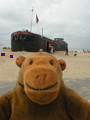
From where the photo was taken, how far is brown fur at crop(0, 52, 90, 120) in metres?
1.21

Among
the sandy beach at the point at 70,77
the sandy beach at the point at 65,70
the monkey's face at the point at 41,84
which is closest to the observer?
the monkey's face at the point at 41,84

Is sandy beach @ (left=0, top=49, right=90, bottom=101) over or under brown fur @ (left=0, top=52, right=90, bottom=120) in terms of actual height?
under

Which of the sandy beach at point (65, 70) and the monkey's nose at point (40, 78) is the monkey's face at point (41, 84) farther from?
the sandy beach at point (65, 70)

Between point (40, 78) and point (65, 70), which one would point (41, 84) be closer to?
point (40, 78)

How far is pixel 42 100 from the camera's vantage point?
47.8 inches

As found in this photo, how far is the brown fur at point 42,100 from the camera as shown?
3.97 feet

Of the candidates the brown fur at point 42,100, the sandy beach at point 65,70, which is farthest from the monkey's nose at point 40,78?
the sandy beach at point 65,70

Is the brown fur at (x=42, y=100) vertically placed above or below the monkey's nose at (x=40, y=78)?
below

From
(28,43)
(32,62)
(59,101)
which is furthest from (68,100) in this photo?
(28,43)

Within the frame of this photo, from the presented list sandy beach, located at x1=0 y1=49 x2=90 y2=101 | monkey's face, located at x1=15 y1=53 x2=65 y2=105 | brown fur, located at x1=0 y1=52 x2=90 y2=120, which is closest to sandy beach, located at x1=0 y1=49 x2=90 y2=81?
sandy beach, located at x1=0 y1=49 x2=90 y2=101

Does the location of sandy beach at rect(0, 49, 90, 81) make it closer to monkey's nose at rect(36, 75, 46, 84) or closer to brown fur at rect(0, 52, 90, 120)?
brown fur at rect(0, 52, 90, 120)

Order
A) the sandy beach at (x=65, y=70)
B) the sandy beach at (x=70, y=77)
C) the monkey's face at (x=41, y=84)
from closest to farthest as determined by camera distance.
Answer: the monkey's face at (x=41, y=84) < the sandy beach at (x=70, y=77) < the sandy beach at (x=65, y=70)

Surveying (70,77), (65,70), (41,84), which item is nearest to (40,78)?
(41,84)

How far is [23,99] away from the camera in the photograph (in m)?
1.44
